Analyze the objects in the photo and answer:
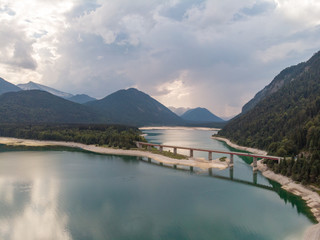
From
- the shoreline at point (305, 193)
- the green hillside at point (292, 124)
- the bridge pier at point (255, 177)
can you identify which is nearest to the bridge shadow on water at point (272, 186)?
the bridge pier at point (255, 177)

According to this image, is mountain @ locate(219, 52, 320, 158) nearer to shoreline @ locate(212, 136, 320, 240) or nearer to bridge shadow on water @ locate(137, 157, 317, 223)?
shoreline @ locate(212, 136, 320, 240)

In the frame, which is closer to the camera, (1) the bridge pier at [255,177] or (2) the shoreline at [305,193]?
(2) the shoreline at [305,193]

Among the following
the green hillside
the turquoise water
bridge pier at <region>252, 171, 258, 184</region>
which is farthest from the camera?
the green hillside

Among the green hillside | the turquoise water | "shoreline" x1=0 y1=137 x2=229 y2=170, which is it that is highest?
the green hillside

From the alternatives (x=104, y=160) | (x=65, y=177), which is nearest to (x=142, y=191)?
(x=65, y=177)

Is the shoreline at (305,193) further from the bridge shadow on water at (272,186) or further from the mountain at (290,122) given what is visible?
the mountain at (290,122)

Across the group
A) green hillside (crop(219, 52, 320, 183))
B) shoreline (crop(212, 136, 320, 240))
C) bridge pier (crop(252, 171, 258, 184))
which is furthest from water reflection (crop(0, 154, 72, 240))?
green hillside (crop(219, 52, 320, 183))

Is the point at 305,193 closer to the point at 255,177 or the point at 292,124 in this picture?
the point at 255,177

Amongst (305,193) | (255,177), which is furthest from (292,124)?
(305,193)
